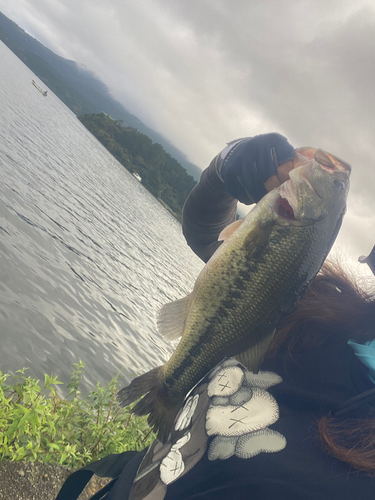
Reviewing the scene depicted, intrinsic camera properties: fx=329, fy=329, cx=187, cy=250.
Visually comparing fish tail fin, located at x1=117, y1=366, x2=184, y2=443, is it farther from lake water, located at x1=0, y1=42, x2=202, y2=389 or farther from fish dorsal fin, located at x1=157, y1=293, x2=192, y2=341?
lake water, located at x1=0, y1=42, x2=202, y2=389

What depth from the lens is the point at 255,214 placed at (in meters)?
2.00

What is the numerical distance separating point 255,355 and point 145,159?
3748 inches

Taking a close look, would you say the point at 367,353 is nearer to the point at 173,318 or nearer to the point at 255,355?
the point at 255,355

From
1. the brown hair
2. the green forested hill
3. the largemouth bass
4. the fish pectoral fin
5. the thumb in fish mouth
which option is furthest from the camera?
the green forested hill

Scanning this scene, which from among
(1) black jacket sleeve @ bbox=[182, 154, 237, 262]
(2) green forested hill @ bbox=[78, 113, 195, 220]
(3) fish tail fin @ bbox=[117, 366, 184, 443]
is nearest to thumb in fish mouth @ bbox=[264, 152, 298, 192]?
(1) black jacket sleeve @ bbox=[182, 154, 237, 262]

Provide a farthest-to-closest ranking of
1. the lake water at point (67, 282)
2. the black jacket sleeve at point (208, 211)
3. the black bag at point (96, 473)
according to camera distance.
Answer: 1. the lake water at point (67, 282)
2. the black jacket sleeve at point (208, 211)
3. the black bag at point (96, 473)

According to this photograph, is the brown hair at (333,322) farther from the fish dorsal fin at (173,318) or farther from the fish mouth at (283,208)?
the fish dorsal fin at (173,318)

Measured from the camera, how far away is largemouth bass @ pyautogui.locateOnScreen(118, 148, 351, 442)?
71.3 inches

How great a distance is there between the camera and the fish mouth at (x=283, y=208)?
196cm

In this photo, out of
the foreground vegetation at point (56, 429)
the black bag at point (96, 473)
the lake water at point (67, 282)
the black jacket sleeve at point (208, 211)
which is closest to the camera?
the black bag at point (96, 473)

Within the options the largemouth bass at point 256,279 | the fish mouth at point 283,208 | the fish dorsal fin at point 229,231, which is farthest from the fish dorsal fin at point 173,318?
the fish mouth at point 283,208

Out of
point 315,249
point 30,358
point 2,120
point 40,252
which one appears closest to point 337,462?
point 315,249

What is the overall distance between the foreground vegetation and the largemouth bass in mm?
1690

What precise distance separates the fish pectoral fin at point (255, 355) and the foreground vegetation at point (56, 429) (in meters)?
2.18
